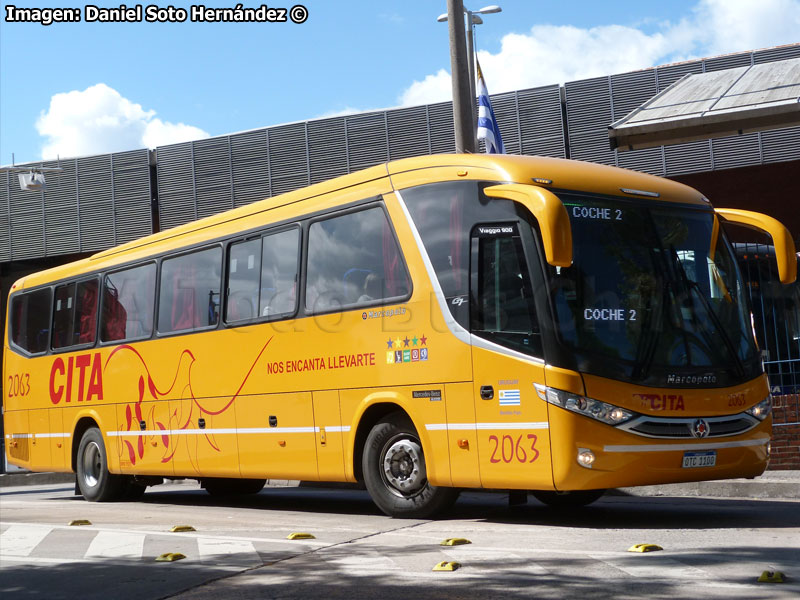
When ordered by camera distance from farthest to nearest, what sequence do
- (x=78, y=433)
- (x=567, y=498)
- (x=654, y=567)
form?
(x=78, y=433) < (x=567, y=498) < (x=654, y=567)

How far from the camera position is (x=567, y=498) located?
11.7 meters

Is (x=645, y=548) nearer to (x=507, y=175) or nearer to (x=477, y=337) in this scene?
(x=477, y=337)

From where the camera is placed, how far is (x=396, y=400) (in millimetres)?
10602

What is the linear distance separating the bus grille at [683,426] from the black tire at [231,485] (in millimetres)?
8123

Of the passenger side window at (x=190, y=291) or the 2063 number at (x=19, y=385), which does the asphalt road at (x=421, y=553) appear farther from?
the 2063 number at (x=19, y=385)

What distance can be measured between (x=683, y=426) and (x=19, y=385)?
40.6ft

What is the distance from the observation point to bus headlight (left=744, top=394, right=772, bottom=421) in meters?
9.72

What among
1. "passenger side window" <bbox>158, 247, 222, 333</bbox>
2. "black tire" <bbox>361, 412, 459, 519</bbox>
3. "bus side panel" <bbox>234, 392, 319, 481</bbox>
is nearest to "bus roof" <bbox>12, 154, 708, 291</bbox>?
"passenger side window" <bbox>158, 247, 222, 333</bbox>

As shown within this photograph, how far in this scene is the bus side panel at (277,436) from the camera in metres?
11.9

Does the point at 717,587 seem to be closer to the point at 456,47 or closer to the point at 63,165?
the point at 456,47

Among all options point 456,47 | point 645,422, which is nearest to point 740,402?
point 645,422

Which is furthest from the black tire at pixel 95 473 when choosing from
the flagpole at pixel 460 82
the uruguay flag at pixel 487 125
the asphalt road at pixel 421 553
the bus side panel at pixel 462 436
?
the bus side panel at pixel 462 436

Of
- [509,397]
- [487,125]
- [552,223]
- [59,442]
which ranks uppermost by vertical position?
[487,125]

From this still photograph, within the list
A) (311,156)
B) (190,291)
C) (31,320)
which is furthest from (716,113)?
(311,156)
